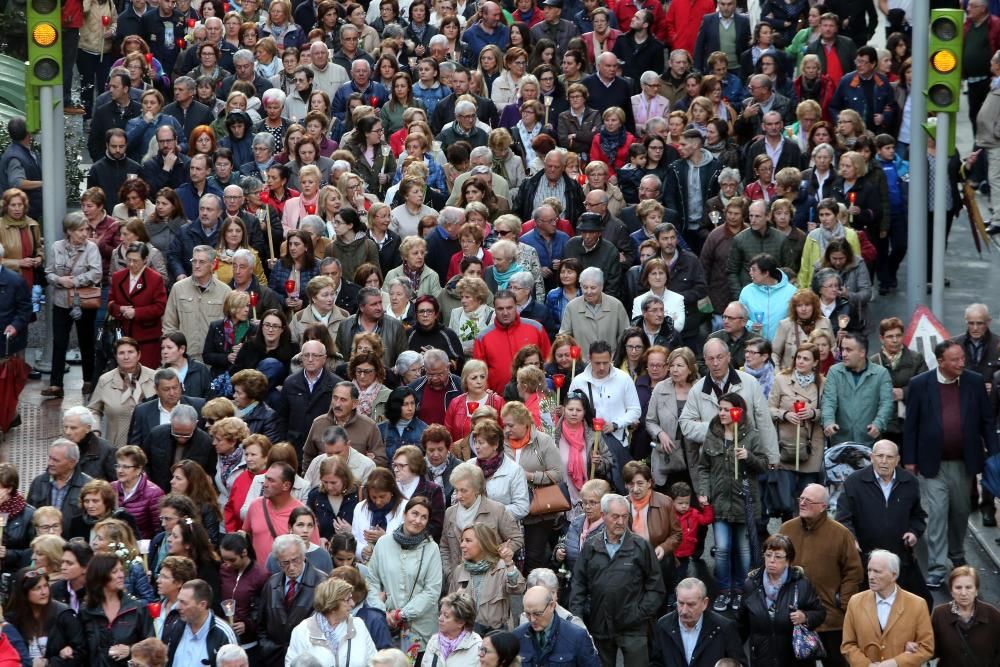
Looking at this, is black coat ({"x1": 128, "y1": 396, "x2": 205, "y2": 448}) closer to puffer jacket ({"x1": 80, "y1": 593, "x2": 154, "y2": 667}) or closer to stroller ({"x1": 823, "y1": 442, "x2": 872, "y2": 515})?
puffer jacket ({"x1": 80, "y1": 593, "x2": 154, "y2": 667})

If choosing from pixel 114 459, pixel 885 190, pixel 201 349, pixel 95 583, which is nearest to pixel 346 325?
pixel 201 349

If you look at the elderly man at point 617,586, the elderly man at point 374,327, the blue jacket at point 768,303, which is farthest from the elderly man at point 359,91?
the elderly man at point 617,586

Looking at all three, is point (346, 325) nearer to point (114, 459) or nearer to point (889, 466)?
point (114, 459)

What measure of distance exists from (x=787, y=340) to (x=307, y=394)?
13.6ft

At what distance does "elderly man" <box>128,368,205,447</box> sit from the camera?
55.7ft

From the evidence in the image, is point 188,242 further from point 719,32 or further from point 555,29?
point 719,32

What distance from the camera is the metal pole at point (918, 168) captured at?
1809cm

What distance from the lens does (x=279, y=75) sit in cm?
2509

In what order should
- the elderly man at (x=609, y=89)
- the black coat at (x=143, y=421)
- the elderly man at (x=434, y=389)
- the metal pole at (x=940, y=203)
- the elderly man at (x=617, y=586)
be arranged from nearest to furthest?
the elderly man at (x=617, y=586), the black coat at (x=143, y=421), the elderly man at (x=434, y=389), the metal pole at (x=940, y=203), the elderly man at (x=609, y=89)

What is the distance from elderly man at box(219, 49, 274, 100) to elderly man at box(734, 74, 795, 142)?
5.46 meters

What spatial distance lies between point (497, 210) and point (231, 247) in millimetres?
2885

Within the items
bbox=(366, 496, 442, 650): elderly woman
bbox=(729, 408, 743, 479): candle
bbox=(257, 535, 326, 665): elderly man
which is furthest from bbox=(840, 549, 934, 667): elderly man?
bbox=(257, 535, 326, 665): elderly man

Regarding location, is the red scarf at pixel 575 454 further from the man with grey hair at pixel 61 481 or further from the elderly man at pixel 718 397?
the man with grey hair at pixel 61 481

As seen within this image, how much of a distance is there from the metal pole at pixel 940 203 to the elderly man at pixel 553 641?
522 centimetres
